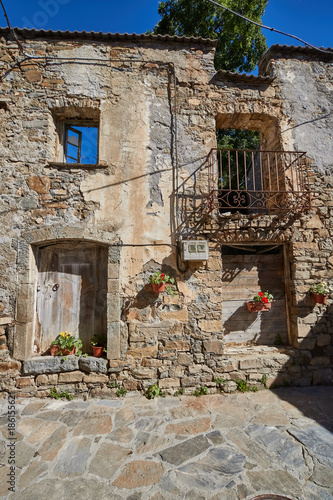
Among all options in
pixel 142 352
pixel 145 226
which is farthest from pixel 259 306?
pixel 145 226

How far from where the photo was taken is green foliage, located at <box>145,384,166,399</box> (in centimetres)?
361

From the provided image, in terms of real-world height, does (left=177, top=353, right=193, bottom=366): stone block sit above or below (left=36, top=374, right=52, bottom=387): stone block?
above

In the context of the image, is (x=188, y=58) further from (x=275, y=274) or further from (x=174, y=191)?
(x=275, y=274)

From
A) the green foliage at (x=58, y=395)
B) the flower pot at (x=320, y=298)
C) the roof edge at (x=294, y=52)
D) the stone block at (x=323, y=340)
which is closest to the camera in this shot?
the green foliage at (x=58, y=395)

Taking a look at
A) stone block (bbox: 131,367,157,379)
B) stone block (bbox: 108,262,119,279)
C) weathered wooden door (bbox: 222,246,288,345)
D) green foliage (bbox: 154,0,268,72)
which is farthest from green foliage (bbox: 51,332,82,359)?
green foliage (bbox: 154,0,268,72)

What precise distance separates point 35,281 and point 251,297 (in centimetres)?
366

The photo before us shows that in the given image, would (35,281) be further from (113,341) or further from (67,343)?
(113,341)

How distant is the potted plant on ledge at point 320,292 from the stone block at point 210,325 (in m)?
1.66

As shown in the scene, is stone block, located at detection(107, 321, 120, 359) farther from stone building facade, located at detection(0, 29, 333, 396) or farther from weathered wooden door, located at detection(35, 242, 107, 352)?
weathered wooden door, located at detection(35, 242, 107, 352)

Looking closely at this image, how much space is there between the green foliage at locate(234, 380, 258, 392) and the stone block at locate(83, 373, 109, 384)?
2073 mm

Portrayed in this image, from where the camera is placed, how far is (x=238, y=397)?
3.63 m

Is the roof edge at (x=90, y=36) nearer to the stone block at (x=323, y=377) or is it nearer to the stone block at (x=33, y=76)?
the stone block at (x=33, y=76)

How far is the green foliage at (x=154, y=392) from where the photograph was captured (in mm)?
3611

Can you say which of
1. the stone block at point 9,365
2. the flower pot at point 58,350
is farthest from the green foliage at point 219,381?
the stone block at point 9,365
